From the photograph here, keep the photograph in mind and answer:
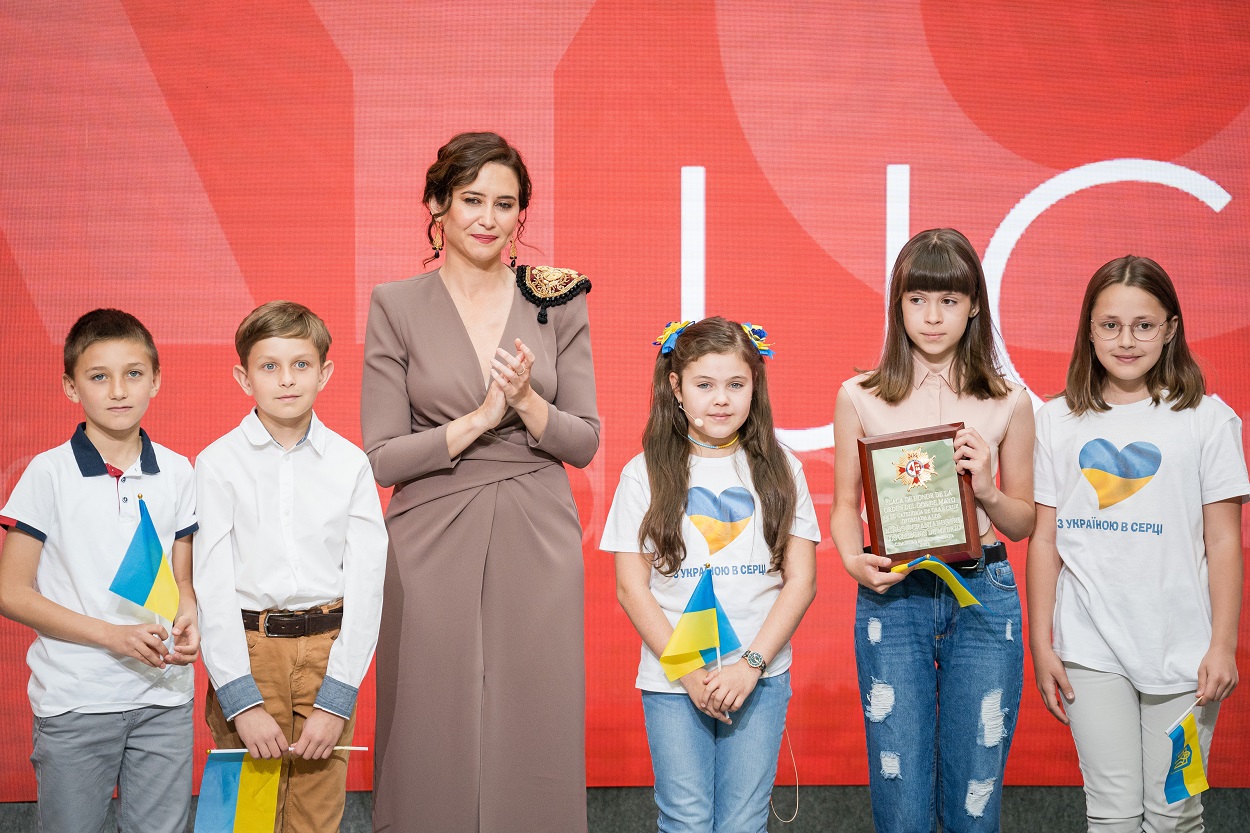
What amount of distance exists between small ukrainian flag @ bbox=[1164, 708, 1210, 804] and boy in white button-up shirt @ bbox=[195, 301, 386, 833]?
5.59 ft

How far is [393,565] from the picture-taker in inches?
88.2

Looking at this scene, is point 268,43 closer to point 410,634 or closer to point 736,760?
point 410,634

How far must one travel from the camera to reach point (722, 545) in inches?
87.0

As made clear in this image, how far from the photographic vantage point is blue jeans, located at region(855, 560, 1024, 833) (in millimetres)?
2156

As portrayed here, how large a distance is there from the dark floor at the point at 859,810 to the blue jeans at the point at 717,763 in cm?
128

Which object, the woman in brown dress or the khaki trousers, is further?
the woman in brown dress

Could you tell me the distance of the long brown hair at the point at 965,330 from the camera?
2.25m

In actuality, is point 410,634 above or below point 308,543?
below

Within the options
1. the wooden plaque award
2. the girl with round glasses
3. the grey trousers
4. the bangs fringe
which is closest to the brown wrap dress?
the grey trousers

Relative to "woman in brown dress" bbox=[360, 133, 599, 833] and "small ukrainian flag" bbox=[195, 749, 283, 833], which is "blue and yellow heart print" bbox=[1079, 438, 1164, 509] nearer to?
"woman in brown dress" bbox=[360, 133, 599, 833]

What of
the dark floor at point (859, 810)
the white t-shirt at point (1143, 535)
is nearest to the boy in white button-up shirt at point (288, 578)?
the dark floor at point (859, 810)

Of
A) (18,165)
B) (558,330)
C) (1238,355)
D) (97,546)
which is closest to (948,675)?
(558,330)

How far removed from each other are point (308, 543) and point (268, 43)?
→ 207 centimetres

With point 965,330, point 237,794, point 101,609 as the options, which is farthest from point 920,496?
point 101,609
